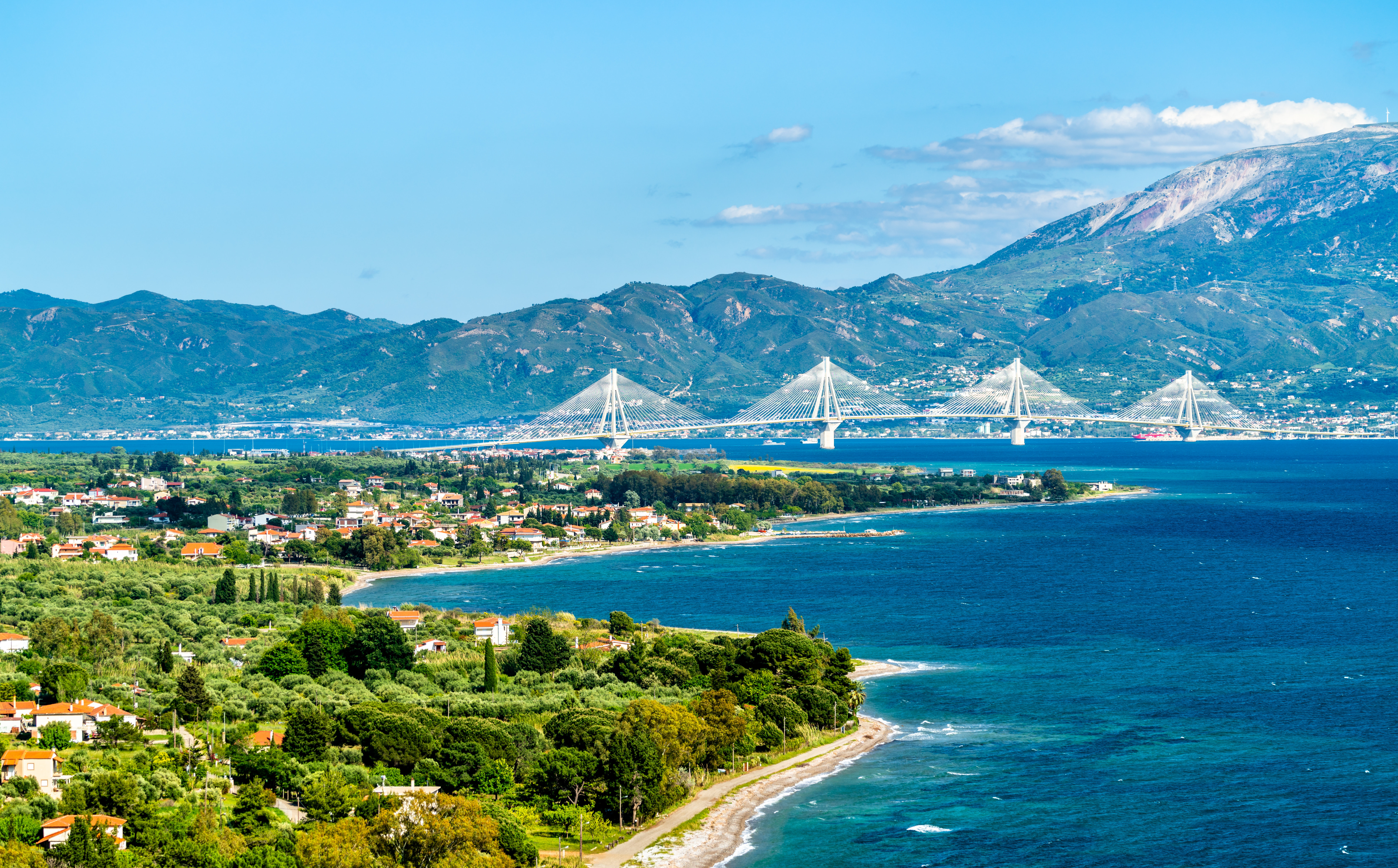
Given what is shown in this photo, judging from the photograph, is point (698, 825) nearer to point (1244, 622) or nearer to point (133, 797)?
point (133, 797)

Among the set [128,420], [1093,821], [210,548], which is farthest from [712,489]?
[128,420]

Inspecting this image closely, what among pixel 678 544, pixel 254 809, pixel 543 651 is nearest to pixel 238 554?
pixel 678 544

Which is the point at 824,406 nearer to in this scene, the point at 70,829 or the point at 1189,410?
the point at 1189,410

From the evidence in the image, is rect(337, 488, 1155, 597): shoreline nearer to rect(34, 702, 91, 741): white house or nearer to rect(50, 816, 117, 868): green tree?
rect(34, 702, 91, 741): white house

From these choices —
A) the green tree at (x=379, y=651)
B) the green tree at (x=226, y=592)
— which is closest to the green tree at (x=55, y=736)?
the green tree at (x=379, y=651)

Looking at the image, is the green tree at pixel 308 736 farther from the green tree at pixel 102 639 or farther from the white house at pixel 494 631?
the white house at pixel 494 631
